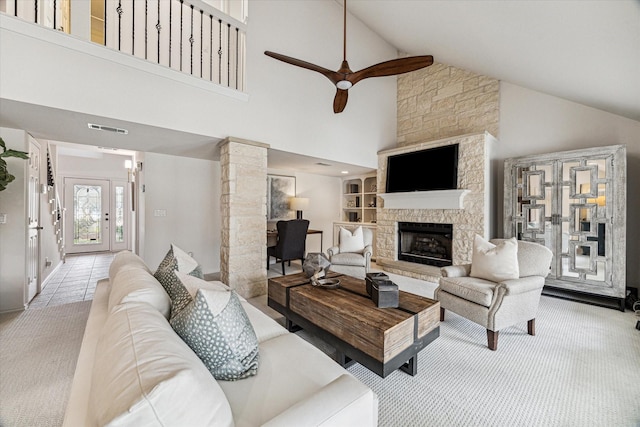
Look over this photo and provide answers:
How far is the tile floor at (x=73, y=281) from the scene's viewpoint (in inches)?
134

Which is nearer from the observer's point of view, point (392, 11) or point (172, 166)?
point (392, 11)

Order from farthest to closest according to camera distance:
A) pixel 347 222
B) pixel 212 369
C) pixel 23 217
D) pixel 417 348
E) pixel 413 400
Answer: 1. pixel 347 222
2. pixel 23 217
3. pixel 417 348
4. pixel 413 400
5. pixel 212 369

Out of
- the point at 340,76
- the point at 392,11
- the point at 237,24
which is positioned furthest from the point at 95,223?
the point at 392,11

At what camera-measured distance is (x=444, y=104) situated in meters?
4.98

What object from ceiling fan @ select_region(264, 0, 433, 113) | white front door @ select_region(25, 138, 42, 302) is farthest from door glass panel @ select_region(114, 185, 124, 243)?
ceiling fan @ select_region(264, 0, 433, 113)

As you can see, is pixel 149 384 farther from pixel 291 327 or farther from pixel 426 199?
pixel 426 199

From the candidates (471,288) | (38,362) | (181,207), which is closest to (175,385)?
(38,362)

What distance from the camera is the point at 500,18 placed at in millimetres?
2584

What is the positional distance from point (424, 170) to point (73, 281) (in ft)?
20.4

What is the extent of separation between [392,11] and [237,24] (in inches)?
91.9

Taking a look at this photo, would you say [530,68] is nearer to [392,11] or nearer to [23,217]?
[392,11]

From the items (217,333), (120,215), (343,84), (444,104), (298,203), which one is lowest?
(217,333)

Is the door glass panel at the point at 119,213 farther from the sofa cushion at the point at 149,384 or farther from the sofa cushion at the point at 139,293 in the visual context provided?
the sofa cushion at the point at 149,384

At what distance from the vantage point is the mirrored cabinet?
3.12 metres
